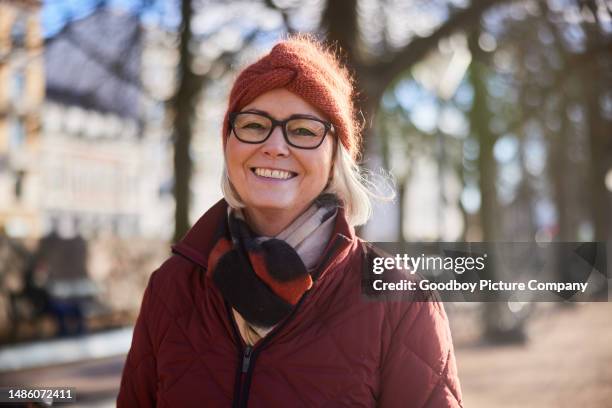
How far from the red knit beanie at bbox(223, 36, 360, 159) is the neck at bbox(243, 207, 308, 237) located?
0.82 ft

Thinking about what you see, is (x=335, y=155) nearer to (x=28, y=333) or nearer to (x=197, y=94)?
(x=197, y=94)

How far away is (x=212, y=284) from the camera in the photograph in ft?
5.90

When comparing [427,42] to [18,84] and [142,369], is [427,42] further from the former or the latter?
[18,84]

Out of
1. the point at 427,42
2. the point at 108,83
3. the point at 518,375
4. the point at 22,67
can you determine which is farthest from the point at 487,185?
the point at 22,67

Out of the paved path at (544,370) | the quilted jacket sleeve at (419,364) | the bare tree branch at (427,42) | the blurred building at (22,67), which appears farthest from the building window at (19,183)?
the quilted jacket sleeve at (419,364)

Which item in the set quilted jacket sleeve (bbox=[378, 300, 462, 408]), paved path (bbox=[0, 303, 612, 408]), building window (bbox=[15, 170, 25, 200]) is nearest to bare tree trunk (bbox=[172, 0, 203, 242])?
paved path (bbox=[0, 303, 612, 408])

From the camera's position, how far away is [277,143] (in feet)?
5.74

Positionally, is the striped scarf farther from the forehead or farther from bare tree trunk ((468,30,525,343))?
bare tree trunk ((468,30,525,343))

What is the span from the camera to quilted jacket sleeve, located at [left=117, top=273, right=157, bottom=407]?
1852 mm

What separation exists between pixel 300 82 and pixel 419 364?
752 mm

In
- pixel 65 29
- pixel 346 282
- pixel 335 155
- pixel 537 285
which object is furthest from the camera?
pixel 65 29

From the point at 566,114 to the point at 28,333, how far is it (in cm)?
899

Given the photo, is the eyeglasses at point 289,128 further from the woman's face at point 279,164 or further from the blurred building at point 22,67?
the blurred building at point 22,67

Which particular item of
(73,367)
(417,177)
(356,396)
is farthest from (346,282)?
(417,177)
